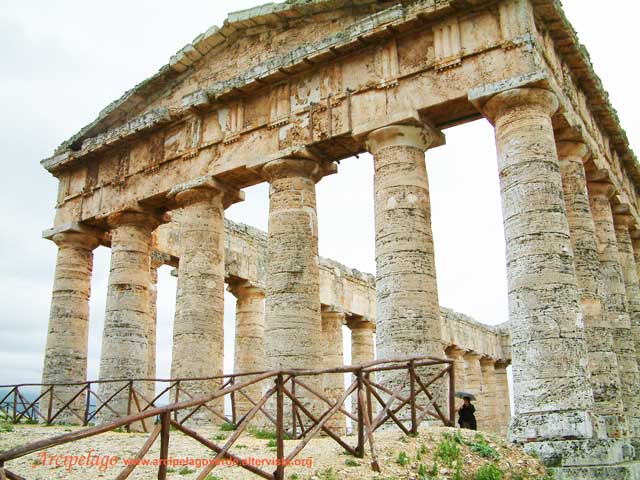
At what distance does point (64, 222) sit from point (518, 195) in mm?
13806

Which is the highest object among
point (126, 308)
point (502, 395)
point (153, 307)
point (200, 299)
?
point (153, 307)

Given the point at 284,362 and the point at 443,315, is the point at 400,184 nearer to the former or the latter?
the point at 284,362

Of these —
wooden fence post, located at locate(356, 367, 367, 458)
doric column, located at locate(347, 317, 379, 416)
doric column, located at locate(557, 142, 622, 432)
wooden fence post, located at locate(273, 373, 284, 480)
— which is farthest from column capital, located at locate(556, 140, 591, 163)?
doric column, located at locate(347, 317, 379, 416)

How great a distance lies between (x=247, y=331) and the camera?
2266cm

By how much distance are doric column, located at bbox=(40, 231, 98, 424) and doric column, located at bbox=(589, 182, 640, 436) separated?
1444 cm

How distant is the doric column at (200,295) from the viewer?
15.5 metres

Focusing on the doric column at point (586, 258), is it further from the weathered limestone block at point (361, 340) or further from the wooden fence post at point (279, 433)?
the weathered limestone block at point (361, 340)

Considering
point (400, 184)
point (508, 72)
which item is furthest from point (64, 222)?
point (508, 72)

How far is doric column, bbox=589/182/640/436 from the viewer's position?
1664 centimetres

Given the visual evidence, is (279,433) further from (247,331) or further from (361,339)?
(361,339)

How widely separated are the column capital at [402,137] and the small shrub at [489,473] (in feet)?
23.2

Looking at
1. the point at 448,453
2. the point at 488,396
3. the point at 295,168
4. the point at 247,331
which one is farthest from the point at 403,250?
the point at 488,396

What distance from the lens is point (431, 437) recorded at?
9492mm

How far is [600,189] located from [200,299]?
425 inches
